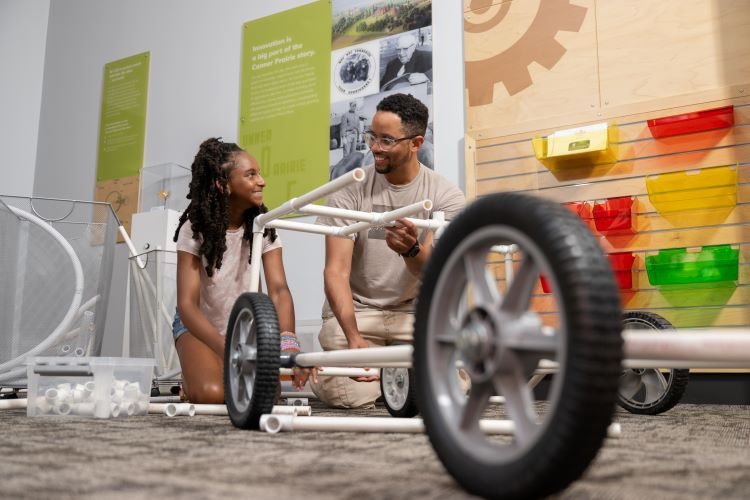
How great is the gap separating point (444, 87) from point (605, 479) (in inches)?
82.7

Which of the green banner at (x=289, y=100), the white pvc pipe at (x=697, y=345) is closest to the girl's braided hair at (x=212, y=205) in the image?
the green banner at (x=289, y=100)

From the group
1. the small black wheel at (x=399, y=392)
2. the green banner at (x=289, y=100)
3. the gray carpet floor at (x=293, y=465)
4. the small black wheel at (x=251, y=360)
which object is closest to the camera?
the gray carpet floor at (x=293, y=465)

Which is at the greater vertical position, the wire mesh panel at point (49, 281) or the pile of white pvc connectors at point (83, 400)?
the wire mesh panel at point (49, 281)

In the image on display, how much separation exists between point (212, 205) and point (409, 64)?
1.15 m

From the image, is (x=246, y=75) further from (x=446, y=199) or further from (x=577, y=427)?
(x=577, y=427)

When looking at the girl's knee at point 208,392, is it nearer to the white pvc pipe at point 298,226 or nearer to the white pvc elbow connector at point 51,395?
the white pvc elbow connector at point 51,395

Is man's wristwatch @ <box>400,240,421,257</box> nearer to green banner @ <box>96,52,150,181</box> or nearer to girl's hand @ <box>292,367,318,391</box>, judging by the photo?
girl's hand @ <box>292,367,318,391</box>

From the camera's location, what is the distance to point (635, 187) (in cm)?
219

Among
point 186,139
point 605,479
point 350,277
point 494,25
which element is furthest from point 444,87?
point 605,479

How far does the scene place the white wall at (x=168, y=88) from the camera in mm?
2637

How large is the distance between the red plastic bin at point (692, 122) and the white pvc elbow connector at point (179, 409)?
1654 millimetres

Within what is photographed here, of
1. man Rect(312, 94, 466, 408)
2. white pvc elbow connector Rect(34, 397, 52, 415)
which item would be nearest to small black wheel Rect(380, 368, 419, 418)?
man Rect(312, 94, 466, 408)

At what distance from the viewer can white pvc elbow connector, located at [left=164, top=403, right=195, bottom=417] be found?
60.5 inches

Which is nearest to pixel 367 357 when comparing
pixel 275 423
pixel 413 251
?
pixel 275 423
